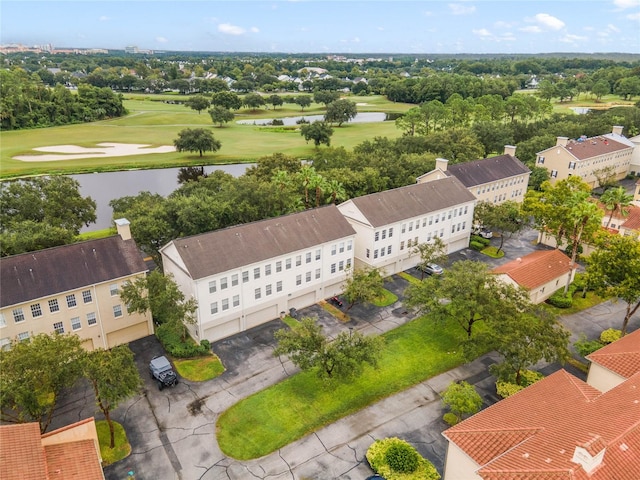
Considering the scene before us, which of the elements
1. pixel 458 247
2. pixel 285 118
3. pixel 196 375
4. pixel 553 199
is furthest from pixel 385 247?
pixel 285 118

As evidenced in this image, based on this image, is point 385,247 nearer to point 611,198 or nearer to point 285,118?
point 611,198

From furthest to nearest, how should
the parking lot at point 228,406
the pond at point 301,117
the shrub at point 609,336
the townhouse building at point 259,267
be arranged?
the pond at point 301,117 < the shrub at point 609,336 < the townhouse building at point 259,267 < the parking lot at point 228,406

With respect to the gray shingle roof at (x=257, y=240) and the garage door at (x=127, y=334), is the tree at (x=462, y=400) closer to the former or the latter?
the gray shingle roof at (x=257, y=240)

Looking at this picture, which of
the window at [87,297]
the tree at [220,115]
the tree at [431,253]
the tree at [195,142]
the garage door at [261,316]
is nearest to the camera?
the window at [87,297]

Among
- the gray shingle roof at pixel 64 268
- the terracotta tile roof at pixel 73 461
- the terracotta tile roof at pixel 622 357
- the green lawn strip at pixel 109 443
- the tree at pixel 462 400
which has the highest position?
the gray shingle roof at pixel 64 268

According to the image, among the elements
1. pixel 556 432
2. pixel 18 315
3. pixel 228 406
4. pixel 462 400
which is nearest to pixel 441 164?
pixel 462 400

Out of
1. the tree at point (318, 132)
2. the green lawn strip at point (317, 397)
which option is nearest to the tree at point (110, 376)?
the green lawn strip at point (317, 397)

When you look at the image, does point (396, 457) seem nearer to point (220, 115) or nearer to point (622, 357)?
point (622, 357)
